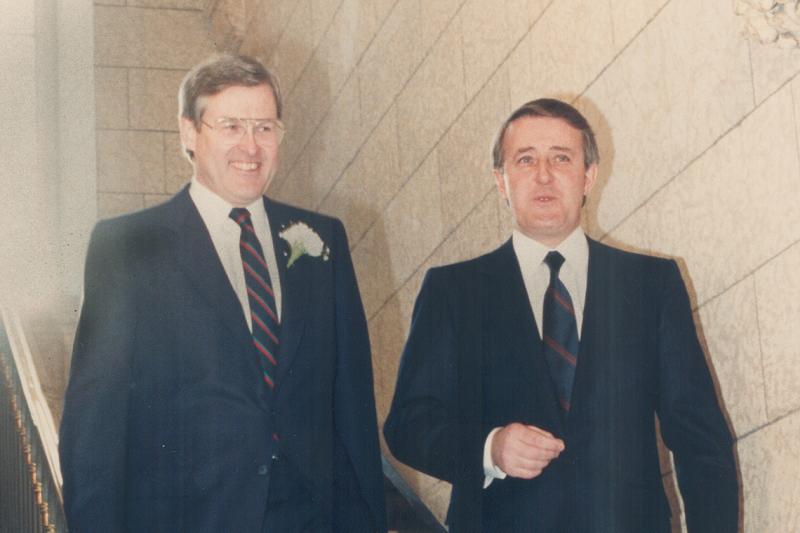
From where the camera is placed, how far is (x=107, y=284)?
133 inches

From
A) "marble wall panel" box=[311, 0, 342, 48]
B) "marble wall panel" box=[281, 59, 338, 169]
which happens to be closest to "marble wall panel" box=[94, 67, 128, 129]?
"marble wall panel" box=[281, 59, 338, 169]

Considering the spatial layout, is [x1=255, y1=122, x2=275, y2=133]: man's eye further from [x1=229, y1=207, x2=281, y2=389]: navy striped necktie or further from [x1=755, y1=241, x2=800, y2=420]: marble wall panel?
[x1=755, y1=241, x2=800, y2=420]: marble wall panel

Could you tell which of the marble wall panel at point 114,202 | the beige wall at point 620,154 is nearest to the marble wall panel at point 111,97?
the marble wall panel at point 114,202

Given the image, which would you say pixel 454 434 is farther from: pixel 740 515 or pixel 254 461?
pixel 740 515

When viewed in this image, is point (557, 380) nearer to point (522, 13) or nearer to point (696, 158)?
point (696, 158)

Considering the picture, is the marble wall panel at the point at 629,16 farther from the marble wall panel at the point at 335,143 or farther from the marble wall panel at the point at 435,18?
the marble wall panel at the point at 335,143

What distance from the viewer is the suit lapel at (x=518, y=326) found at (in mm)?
3268

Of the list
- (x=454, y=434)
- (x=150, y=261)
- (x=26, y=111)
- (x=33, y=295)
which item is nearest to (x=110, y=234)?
(x=150, y=261)

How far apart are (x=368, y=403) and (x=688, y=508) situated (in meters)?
0.77

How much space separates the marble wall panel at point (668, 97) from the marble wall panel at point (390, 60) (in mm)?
1877

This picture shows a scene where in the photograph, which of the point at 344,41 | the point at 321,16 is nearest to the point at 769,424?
the point at 344,41

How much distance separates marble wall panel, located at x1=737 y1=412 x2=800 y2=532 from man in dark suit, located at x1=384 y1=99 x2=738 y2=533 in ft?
0.93

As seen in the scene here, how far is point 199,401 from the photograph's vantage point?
3264 millimetres

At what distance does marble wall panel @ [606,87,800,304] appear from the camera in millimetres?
3553
